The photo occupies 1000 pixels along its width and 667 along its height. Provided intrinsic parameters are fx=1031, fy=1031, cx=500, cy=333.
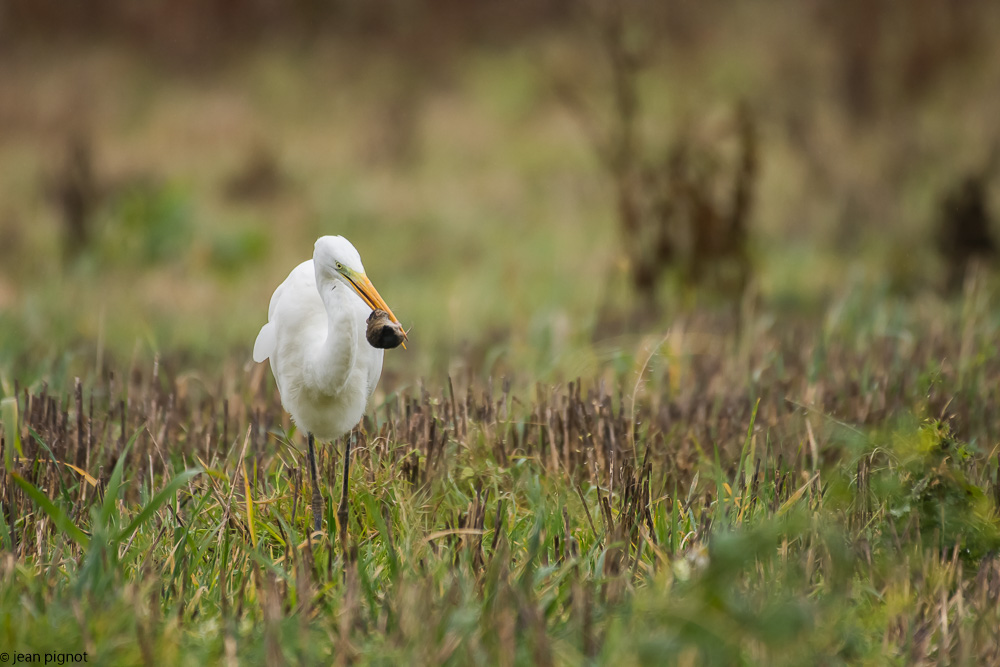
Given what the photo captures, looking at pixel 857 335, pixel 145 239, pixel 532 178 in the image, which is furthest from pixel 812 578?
pixel 532 178

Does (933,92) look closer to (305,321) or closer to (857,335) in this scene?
(857,335)

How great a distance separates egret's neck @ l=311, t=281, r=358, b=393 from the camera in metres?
2.06

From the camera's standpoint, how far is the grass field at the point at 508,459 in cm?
184

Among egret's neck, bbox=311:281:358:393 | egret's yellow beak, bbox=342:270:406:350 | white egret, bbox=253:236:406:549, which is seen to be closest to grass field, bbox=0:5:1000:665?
white egret, bbox=253:236:406:549

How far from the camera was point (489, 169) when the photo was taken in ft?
37.0

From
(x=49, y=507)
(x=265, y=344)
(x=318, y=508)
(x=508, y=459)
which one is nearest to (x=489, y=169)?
(x=508, y=459)

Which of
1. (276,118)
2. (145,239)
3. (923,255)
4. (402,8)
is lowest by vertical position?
(923,255)

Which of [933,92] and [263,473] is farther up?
[933,92]

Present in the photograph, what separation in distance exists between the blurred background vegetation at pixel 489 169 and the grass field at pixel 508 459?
0.08 m

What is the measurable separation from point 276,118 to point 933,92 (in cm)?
791

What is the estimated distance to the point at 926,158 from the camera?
33.5ft

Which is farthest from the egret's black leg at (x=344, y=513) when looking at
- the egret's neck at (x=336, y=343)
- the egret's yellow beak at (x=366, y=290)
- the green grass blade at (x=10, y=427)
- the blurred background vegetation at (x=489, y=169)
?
the blurred background vegetation at (x=489, y=169)

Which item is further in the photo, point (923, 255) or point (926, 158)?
point (926, 158)

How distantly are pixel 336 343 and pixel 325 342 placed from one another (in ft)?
0.18
